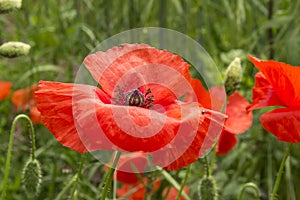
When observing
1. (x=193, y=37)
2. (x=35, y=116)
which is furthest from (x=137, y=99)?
(x=193, y=37)

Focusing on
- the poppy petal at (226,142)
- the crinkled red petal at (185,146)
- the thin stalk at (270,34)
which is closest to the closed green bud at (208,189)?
the poppy petal at (226,142)

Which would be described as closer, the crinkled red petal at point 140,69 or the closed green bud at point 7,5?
the crinkled red petal at point 140,69

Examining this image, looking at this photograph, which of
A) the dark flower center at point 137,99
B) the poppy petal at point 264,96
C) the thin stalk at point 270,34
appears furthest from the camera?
the thin stalk at point 270,34

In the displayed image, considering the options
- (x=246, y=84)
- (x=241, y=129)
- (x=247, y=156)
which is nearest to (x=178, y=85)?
(x=241, y=129)

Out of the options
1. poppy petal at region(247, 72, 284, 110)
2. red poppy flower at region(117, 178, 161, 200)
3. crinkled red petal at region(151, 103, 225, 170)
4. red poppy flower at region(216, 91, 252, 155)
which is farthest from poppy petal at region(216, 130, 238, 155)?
crinkled red petal at region(151, 103, 225, 170)

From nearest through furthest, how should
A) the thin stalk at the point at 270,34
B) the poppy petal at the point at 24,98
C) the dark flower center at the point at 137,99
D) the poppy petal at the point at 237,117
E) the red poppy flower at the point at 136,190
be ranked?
the dark flower center at the point at 137,99 → the poppy petal at the point at 237,117 → the red poppy flower at the point at 136,190 → the poppy petal at the point at 24,98 → the thin stalk at the point at 270,34

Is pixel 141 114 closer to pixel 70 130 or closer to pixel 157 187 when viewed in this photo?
pixel 70 130

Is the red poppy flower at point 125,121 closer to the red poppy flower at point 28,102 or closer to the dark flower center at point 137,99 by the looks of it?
the dark flower center at point 137,99

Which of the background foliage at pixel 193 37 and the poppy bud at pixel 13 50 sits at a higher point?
the poppy bud at pixel 13 50
